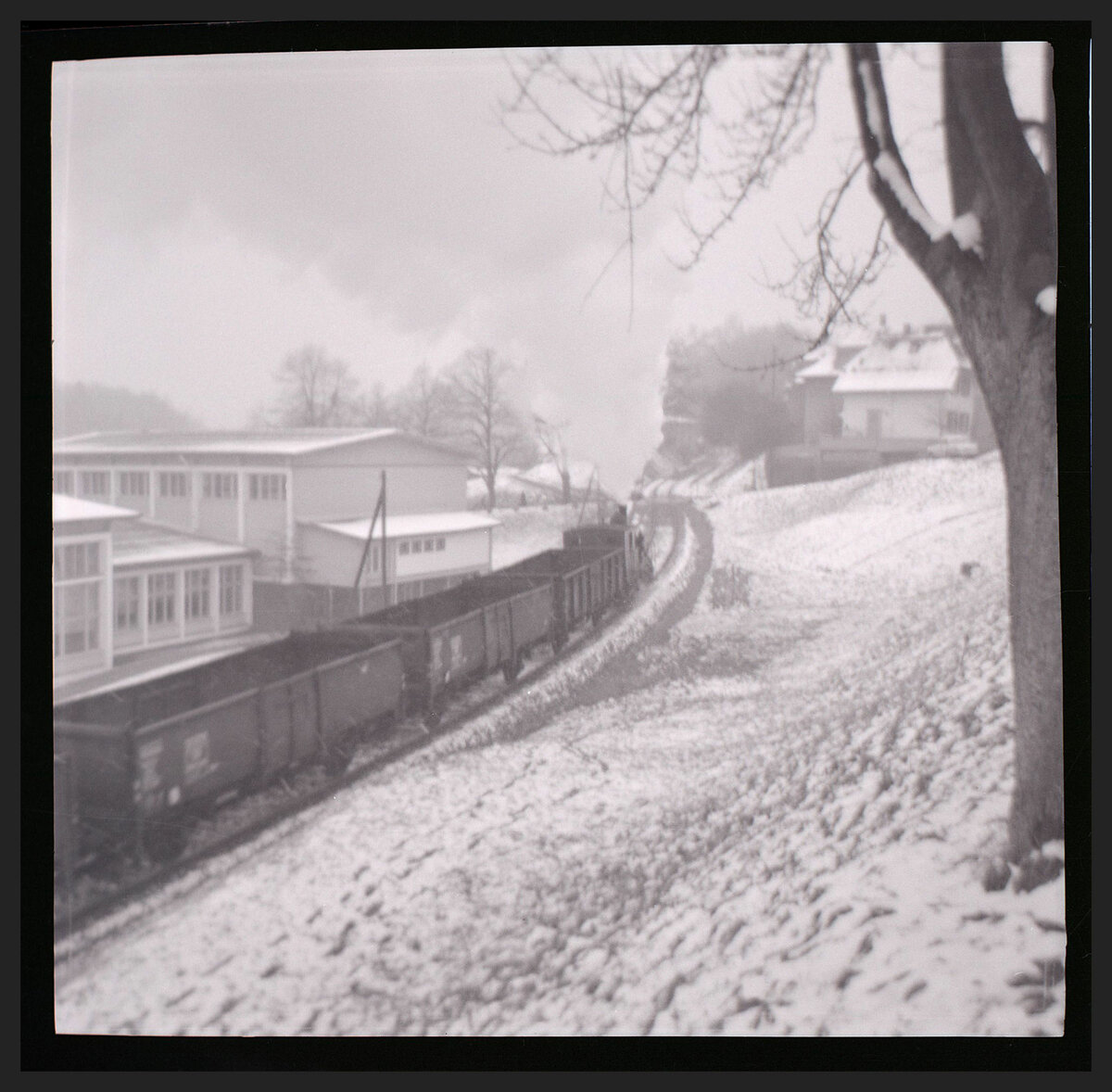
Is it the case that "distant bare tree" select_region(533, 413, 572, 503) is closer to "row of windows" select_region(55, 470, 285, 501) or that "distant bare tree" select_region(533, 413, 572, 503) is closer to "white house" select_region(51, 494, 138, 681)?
"row of windows" select_region(55, 470, 285, 501)

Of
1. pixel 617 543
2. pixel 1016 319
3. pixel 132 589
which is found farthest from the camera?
pixel 617 543

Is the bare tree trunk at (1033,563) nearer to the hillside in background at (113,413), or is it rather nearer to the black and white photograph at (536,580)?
the black and white photograph at (536,580)

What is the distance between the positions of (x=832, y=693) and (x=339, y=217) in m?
3.00

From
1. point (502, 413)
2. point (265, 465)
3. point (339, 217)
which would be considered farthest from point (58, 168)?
point (502, 413)

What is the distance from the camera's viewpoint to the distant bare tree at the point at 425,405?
4215mm

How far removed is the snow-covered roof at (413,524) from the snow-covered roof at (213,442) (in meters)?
0.34

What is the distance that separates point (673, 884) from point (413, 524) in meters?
1.90

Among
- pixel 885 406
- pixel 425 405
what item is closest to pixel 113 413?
Answer: pixel 425 405

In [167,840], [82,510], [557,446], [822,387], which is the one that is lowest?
[167,840]

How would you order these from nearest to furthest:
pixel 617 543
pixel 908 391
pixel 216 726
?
pixel 216 726, pixel 908 391, pixel 617 543

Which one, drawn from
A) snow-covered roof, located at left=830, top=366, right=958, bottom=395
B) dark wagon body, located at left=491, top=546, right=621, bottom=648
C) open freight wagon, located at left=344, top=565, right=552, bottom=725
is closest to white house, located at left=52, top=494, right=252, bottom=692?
open freight wagon, located at left=344, top=565, right=552, bottom=725

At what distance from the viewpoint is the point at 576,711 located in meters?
4.17

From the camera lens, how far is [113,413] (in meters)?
4.11

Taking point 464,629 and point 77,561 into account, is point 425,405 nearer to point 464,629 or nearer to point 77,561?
point 464,629
